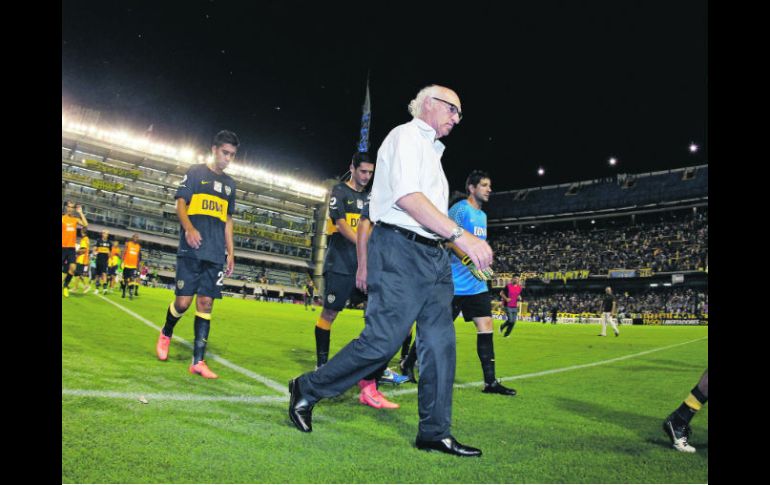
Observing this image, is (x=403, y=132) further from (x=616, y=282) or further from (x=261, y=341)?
(x=616, y=282)

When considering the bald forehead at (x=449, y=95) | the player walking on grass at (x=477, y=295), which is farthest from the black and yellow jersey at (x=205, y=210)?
the bald forehead at (x=449, y=95)

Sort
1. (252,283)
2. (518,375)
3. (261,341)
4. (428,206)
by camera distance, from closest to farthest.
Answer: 1. (428,206)
2. (518,375)
3. (261,341)
4. (252,283)

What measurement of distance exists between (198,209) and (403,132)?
3.18 meters

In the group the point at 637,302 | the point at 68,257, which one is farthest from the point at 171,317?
the point at 637,302

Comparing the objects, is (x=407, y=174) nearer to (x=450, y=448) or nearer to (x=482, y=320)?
(x=450, y=448)

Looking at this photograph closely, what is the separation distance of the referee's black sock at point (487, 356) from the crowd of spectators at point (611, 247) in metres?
46.9

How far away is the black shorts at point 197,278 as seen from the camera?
5355 millimetres

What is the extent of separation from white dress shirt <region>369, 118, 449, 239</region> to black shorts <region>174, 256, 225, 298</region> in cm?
281

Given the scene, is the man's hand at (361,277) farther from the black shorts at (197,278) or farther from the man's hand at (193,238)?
the man's hand at (193,238)

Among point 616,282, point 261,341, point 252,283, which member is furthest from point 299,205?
point 261,341

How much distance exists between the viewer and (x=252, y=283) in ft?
226

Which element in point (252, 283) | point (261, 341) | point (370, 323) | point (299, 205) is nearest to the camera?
point (370, 323)

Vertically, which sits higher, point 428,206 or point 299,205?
point 299,205

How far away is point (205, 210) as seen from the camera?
5516 mm
